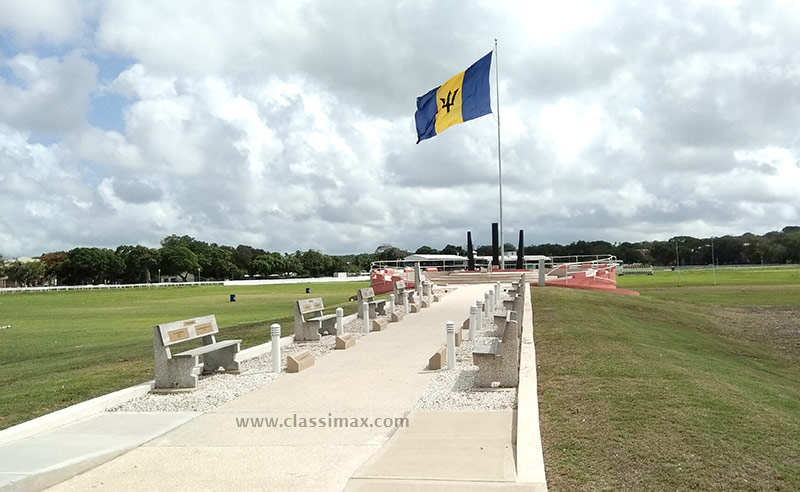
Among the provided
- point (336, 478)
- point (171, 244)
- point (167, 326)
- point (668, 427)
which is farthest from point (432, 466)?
point (171, 244)

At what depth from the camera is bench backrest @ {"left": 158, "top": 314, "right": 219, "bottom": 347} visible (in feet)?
32.3

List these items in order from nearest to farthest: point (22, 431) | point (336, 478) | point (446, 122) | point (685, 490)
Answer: point (685, 490) < point (336, 478) < point (22, 431) < point (446, 122)

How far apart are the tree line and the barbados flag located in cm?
8103

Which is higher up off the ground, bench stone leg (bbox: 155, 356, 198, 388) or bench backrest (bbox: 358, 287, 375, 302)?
bench backrest (bbox: 358, 287, 375, 302)

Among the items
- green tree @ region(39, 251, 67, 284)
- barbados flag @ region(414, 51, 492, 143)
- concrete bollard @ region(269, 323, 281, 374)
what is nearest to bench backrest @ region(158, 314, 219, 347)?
concrete bollard @ region(269, 323, 281, 374)

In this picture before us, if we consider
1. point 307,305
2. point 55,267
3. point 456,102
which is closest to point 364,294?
point 307,305

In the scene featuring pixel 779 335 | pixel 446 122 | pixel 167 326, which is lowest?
pixel 779 335

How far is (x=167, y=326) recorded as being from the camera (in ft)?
32.6

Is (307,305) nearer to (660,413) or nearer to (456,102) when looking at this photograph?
(660,413)

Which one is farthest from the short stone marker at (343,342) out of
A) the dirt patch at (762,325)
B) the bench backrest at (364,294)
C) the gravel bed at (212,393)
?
the dirt patch at (762,325)

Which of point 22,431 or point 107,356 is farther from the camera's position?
point 107,356

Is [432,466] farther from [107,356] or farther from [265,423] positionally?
[107,356]

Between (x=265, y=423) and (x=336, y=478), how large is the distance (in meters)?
2.21

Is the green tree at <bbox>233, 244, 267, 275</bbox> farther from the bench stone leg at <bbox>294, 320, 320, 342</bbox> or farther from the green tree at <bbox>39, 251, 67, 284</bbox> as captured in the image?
the bench stone leg at <bbox>294, 320, 320, 342</bbox>
